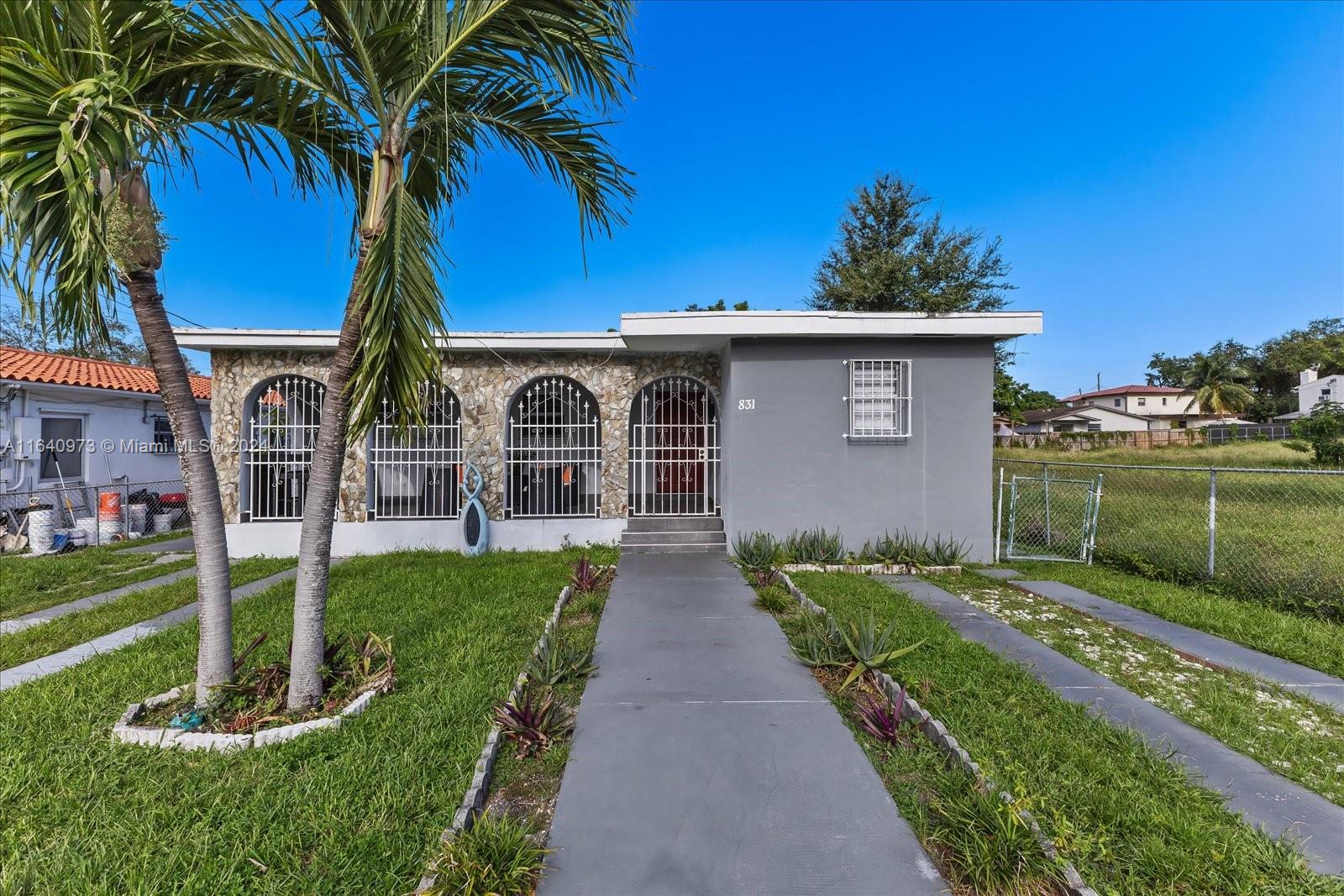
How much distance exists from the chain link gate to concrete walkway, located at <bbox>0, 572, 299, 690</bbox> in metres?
9.70

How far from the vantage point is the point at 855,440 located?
7465 millimetres

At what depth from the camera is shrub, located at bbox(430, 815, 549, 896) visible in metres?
1.92

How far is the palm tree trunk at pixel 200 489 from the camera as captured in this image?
10.3ft

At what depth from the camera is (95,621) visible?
5219 millimetres

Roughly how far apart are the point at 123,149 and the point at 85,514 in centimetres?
1227

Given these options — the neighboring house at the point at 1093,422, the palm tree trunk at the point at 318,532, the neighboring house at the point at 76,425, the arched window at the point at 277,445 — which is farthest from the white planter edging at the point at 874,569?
the neighboring house at the point at 1093,422

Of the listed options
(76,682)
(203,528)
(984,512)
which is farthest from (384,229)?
(984,512)

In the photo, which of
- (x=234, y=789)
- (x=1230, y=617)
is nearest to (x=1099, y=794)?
(x=234, y=789)

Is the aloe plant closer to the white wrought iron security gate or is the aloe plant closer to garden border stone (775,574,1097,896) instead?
garden border stone (775,574,1097,896)

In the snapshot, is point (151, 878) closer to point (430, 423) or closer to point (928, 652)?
point (928, 652)

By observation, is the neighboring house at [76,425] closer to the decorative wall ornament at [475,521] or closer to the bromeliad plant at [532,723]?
the decorative wall ornament at [475,521]

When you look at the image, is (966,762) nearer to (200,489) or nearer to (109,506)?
(200,489)

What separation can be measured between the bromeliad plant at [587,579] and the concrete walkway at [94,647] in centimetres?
351

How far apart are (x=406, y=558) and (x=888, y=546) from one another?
266 inches
